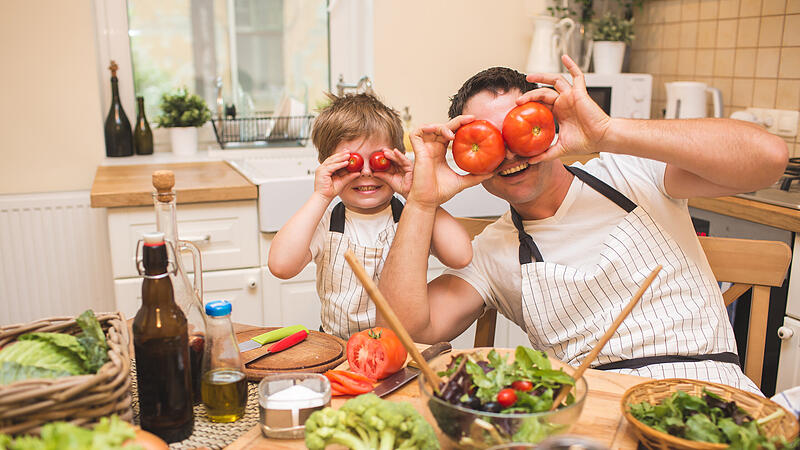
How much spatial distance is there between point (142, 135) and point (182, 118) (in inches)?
7.0

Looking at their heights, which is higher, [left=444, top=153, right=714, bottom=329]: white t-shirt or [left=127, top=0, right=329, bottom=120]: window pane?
[left=127, top=0, right=329, bottom=120]: window pane

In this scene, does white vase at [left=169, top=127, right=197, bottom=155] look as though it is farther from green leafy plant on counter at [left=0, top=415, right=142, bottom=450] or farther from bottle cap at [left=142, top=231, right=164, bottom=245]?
green leafy plant on counter at [left=0, top=415, right=142, bottom=450]

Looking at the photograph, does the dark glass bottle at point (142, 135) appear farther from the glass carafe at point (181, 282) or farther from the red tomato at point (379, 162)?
the glass carafe at point (181, 282)

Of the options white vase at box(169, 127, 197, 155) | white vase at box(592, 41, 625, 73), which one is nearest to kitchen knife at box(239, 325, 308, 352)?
white vase at box(169, 127, 197, 155)

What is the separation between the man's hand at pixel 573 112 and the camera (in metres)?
1.33

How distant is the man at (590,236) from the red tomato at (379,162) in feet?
0.31

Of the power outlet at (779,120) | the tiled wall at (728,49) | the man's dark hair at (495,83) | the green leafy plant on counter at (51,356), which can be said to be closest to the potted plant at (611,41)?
the tiled wall at (728,49)

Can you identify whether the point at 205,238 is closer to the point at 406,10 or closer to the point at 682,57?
the point at 406,10

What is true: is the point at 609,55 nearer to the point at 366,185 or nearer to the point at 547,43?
the point at 547,43

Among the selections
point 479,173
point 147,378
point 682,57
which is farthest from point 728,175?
point 682,57

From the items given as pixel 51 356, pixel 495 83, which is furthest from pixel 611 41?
pixel 51 356

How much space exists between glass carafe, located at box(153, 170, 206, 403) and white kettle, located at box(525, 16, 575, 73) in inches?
91.4

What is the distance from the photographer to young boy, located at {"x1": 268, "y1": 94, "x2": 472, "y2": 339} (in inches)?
57.4

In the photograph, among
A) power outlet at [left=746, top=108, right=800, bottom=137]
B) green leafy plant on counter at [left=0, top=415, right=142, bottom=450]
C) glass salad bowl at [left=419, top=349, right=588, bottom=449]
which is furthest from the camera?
power outlet at [left=746, top=108, right=800, bottom=137]
